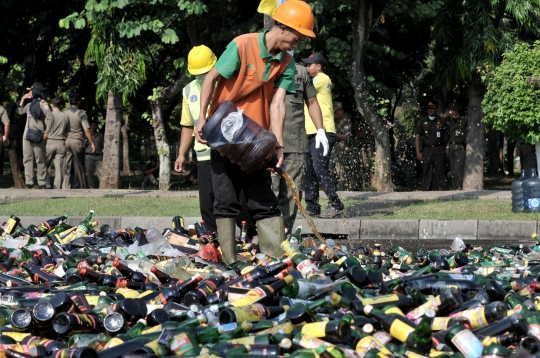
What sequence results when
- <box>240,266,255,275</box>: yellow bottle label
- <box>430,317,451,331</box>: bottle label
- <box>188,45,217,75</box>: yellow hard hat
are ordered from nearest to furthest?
<box>430,317,451,331</box>: bottle label
<box>240,266,255,275</box>: yellow bottle label
<box>188,45,217,75</box>: yellow hard hat

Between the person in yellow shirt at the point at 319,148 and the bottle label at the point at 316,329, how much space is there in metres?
7.04

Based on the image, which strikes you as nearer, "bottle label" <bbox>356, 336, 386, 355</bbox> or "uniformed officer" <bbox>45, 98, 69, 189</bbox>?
"bottle label" <bbox>356, 336, 386, 355</bbox>

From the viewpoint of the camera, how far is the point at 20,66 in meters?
29.5

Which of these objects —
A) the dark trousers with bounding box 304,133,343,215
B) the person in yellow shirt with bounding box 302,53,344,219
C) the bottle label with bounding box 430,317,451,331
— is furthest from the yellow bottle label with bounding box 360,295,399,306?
the dark trousers with bounding box 304,133,343,215

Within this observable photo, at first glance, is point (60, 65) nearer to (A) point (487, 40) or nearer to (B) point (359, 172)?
(B) point (359, 172)

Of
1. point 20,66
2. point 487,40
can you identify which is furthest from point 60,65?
point 487,40

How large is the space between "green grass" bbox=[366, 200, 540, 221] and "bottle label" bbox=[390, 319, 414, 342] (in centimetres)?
756

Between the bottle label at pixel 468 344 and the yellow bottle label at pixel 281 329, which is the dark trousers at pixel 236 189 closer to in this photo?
the yellow bottle label at pixel 281 329

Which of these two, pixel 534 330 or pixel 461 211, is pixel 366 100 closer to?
pixel 461 211

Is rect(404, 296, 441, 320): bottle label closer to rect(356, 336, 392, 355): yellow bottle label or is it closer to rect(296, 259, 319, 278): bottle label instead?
rect(356, 336, 392, 355): yellow bottle label

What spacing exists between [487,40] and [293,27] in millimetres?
12473

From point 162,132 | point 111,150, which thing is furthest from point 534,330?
point 111,150

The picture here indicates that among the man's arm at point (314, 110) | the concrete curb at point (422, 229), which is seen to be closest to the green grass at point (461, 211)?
the concrete curb at point (422, 229)

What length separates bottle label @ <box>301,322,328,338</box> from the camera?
454 cm
